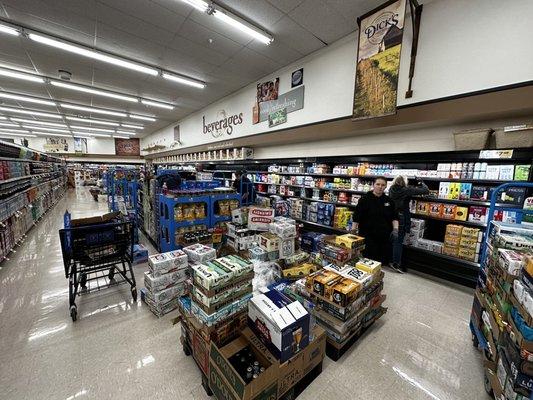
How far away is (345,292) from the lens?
2.03 meters

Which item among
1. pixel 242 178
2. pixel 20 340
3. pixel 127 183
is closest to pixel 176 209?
pixel 20 340

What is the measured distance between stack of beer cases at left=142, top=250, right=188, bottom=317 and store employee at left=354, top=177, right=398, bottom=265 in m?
2.89

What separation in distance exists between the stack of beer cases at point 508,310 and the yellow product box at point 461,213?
5.58 feet

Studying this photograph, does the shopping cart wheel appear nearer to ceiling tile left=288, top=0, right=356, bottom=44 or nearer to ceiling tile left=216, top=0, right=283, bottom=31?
ceiling tile left=216, top=0, right=283, bottom=31

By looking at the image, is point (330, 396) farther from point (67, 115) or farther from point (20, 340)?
point (67, 115)

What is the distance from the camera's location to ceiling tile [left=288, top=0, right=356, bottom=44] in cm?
389

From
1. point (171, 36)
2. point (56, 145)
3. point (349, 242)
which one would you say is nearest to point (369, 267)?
point (349, 242)

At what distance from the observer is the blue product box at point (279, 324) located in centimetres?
157

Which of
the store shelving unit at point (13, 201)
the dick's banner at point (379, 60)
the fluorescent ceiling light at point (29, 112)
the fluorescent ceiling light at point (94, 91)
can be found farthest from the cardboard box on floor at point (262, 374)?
the fluorescent ceiling light at point (29, 112)

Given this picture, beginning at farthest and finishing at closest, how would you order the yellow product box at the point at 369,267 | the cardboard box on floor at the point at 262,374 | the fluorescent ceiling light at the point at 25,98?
the fluorescent ceiling light at the point at 25,98 < the yellow product box at the point at 369,267 < the cardboard box on floor at the point at 262,374

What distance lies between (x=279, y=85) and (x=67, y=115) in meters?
12.4

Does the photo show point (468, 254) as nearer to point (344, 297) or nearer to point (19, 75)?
point (344, 297)

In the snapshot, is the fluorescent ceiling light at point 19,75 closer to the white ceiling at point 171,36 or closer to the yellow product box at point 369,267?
the white ceiling at point 171,36

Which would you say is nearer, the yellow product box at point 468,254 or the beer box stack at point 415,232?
the yellow product box at point 468,254
